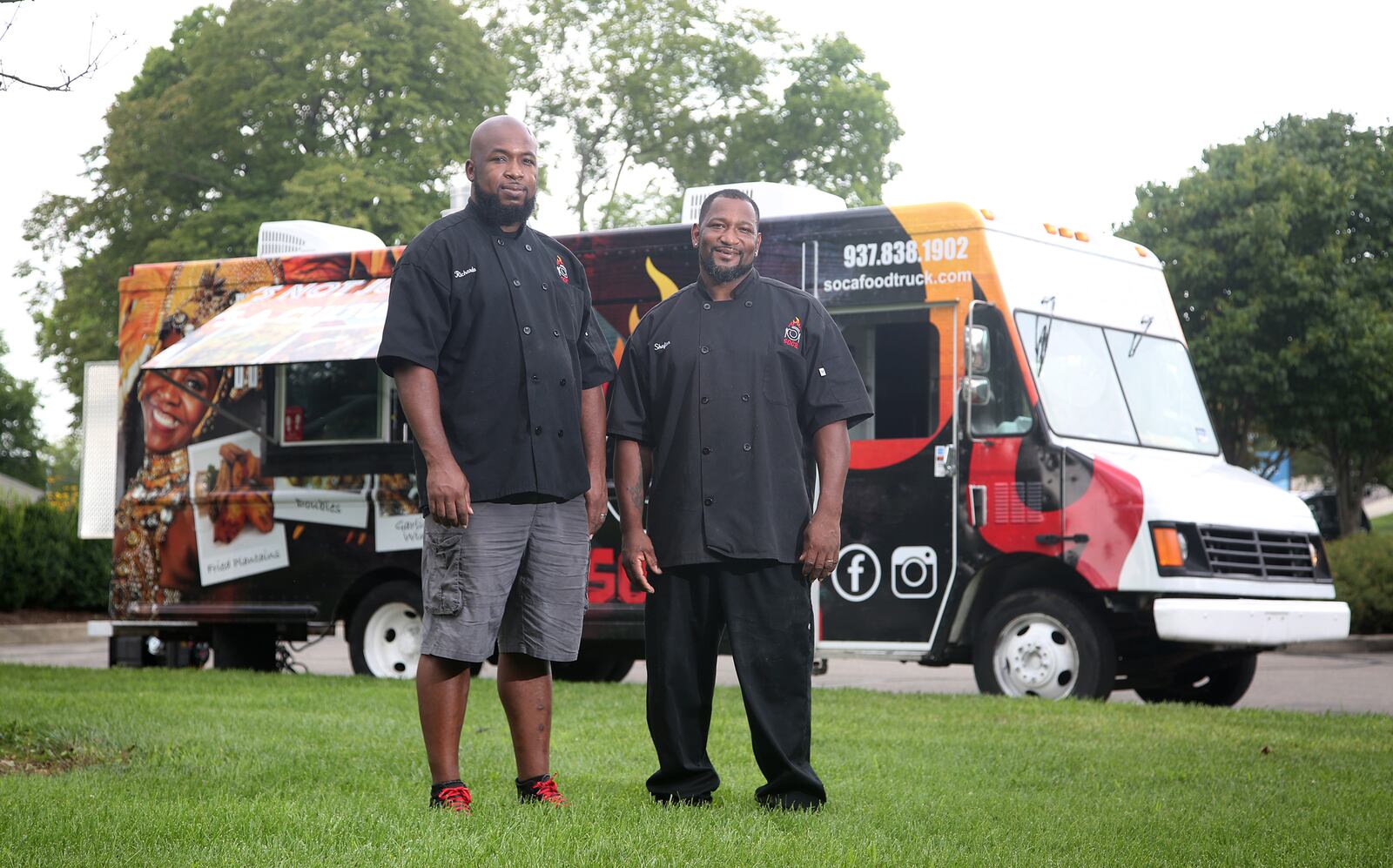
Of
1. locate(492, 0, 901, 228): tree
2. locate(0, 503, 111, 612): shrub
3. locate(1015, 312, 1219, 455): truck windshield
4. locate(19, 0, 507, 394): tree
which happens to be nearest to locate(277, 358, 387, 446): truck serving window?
locate(1015, 312, 1219, 455): truck windshield

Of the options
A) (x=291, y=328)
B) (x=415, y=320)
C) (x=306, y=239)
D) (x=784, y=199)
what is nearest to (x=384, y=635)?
(x=291, y=328)

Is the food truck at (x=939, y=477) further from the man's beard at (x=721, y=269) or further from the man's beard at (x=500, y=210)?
the man's beard at (x=500, y=210)

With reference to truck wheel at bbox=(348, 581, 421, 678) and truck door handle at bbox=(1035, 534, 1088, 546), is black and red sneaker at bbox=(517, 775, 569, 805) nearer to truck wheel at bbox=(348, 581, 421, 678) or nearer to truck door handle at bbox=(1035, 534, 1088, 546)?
truck door handle at bbox=(1035, 534, 1088, 546)

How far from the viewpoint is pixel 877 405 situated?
33.4 ft

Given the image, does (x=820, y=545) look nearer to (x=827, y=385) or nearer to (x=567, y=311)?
(x=827, y=385)

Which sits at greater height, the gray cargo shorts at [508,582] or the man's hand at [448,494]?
the man's hand at [448,494]

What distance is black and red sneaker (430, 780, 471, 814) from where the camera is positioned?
4879mm

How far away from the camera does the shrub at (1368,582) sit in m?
17.2

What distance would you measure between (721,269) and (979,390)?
4893mm

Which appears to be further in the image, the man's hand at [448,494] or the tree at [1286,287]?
the tree at [1286,287]

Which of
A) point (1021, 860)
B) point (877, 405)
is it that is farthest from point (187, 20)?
point (1021, 860)

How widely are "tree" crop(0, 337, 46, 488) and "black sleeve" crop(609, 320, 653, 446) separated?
78186mm

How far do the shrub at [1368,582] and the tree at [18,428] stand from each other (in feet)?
231

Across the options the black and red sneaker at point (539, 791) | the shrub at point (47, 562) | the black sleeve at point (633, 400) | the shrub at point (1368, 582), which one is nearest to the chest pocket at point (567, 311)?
the black sleeve at point (633, 400)
